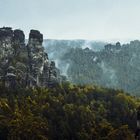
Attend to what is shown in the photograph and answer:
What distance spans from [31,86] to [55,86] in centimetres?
1355

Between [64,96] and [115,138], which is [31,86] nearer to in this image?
[64,96]

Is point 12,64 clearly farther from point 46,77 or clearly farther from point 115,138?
point 115,138

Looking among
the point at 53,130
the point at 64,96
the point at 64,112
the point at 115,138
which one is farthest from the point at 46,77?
the point at 115,138

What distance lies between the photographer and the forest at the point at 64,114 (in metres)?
145

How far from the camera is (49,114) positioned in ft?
534

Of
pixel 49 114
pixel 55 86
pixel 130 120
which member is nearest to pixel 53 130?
pixel 49 114

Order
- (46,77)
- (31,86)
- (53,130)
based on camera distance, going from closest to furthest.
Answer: (53,130) → (31,86) → (46,77)

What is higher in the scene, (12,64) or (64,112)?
(12,64)

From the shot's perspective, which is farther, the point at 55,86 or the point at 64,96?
the point at 55,86

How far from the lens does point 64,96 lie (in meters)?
183

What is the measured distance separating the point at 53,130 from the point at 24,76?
38.6 metres

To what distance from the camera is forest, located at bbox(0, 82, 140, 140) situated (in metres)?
145

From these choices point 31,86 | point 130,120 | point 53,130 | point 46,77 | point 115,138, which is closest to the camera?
point 115,138

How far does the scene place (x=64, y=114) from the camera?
546ft
